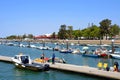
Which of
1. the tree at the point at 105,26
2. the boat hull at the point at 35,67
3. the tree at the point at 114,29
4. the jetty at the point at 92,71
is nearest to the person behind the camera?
the jetty at the point at 92,71

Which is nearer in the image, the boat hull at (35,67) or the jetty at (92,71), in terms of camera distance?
the jetty at (92,71)

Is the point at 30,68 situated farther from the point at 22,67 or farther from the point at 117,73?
the point at 117,73

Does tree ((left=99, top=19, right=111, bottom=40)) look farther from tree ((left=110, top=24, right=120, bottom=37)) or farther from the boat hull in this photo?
the boat hull

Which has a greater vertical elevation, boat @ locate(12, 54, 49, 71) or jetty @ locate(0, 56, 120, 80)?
boat @ locate(12, 54, 49, 71)

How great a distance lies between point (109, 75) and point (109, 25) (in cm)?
14533

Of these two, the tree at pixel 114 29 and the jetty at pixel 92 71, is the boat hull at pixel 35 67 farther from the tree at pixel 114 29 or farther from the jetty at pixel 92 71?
the tree at pixel 114 29

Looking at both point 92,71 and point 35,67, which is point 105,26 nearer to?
point 35,67

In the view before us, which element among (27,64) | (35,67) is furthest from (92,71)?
(27,64)

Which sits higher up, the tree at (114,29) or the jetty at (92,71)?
the tree at (114,29)

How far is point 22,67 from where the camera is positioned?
158ft

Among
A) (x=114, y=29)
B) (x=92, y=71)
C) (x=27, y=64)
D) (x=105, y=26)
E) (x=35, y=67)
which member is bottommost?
(x=92, y=71)

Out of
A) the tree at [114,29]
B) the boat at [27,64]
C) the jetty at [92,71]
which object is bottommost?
the jetty at [92,71]

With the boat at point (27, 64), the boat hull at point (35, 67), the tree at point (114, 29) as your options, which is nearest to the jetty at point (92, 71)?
the boat hull at point (35, 67)

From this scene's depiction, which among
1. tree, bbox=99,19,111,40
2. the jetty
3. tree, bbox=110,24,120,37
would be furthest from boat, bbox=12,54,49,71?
tree, bbox=110,24,120,37
